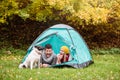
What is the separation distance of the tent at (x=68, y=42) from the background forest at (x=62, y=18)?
2926 mm

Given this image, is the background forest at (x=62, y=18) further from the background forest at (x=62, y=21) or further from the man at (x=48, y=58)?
the man at (x=48, y=58)

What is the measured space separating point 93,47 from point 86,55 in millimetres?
6688

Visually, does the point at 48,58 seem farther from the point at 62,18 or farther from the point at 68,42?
the point at 62,18

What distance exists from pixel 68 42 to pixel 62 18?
7228 millimetres

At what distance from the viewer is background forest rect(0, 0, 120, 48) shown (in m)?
16.9

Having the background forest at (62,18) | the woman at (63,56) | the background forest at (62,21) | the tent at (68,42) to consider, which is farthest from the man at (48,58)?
the background forest at (62,18)

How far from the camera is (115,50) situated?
18.9 meters

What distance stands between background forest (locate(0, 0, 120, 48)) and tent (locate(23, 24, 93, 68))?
2.93m

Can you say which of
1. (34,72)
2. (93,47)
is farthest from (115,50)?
(34,72)

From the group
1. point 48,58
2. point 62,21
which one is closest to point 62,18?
point 62,21

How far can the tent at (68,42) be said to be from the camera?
1276 centimetres

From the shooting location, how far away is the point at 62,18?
66.7 feet

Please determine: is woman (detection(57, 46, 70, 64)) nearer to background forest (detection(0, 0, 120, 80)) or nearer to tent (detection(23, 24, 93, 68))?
tent (detection(23, 24, 93, 68))

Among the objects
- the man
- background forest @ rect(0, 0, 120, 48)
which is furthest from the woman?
background forest @ rect(0, 0, 120, 48)
